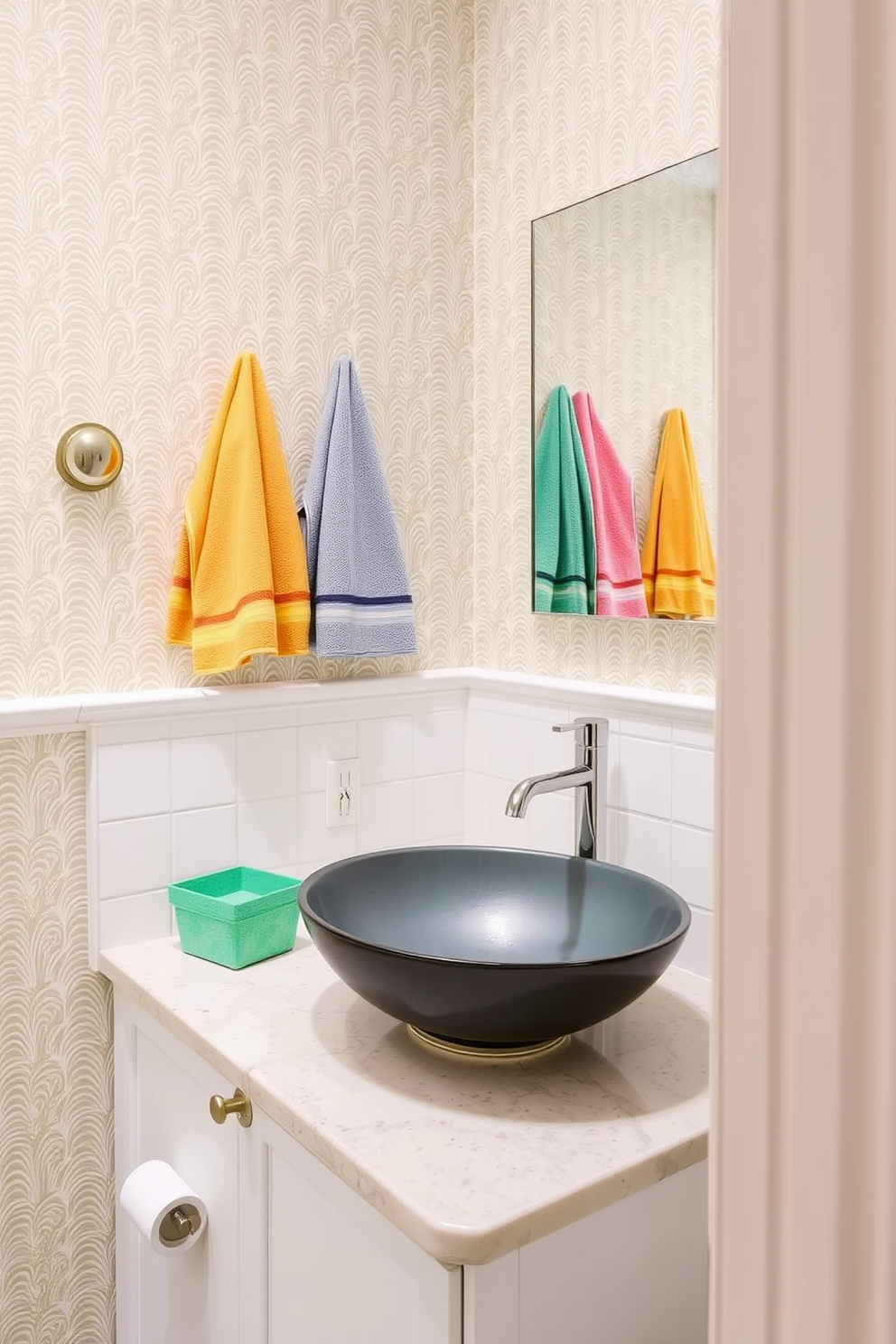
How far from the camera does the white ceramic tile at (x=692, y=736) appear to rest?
1.34m

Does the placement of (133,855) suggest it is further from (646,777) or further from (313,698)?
(646,777)

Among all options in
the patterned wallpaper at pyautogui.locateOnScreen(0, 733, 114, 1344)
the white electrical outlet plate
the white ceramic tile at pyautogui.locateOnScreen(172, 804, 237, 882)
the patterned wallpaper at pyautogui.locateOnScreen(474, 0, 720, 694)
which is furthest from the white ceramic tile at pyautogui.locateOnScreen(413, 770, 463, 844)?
the patterned wallpaper at pyautogui.locateOnScreen(0, 733, 114, 1344)

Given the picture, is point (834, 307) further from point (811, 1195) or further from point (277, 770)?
point (277, 770)

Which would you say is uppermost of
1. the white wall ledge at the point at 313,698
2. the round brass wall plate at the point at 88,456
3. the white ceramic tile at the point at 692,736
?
the round brass wall plate at the point at 88,456

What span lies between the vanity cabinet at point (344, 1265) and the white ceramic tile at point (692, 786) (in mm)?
467

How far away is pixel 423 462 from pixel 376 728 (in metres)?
0.45

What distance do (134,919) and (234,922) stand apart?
0.19 metres

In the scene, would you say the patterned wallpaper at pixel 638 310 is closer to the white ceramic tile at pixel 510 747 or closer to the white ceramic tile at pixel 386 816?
the white ceramic tile at pixel 510 747

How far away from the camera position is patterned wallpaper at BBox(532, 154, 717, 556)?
134cm

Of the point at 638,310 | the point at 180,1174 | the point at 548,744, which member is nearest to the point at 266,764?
the point at 548,744

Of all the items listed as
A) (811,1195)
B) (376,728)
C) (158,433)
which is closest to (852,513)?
(811,1195)

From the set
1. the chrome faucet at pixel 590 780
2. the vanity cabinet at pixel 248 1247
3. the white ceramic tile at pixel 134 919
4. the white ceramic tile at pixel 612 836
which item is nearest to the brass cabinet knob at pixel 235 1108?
the vanity cabinet at pixel 248 1247

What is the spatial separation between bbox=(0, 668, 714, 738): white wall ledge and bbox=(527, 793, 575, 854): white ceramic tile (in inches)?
6.2

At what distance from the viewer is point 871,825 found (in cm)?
26
